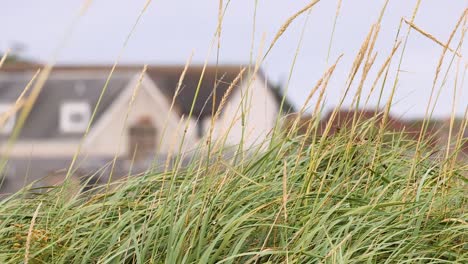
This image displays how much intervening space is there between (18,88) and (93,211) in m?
56.8

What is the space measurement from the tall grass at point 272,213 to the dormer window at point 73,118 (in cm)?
5179

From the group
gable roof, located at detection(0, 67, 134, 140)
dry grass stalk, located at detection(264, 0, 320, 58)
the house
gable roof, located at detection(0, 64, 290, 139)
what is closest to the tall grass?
dry grass stalk, located at detection(264, 0, 320, 58)

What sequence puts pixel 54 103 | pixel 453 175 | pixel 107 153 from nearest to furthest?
pixel 453 175, pixel 107 153, pixel 54 103

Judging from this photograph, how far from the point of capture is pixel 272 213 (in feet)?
10.1

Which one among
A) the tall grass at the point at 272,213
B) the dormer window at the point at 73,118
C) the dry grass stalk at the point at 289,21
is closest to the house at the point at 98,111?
the dormer window at the point at 73,118

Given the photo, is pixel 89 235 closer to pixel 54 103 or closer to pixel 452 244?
pixel 452 244

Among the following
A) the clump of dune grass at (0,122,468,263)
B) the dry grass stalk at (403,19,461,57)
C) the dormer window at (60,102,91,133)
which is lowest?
the dormer window at (60,102,91,133)

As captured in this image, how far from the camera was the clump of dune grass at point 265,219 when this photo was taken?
113 inches

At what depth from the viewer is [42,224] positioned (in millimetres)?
3334

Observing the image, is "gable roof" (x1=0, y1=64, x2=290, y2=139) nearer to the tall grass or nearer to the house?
the house

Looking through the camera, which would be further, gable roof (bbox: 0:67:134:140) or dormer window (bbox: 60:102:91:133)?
dormer window (bbox: 60:102:91:133)

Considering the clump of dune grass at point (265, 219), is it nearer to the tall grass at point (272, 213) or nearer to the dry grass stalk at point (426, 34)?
the tall grass at point (272, 213)

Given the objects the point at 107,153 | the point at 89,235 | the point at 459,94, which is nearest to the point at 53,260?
the point at 89,235

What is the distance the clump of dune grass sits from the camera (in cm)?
288
